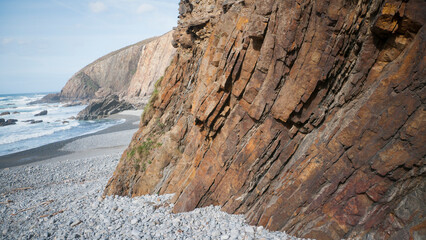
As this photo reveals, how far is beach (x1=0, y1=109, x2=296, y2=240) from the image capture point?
777 centimetres

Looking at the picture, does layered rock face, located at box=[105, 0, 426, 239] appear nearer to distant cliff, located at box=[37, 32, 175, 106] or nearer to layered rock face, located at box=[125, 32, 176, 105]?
layered rock face, located at box=[125, 32, 176, 105]

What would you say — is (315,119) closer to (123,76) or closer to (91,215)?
(91,215)

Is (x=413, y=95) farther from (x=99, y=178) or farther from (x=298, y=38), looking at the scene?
(x=99, y=178)

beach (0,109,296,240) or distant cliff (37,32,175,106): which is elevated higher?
distant cliff (37,32,175,106)

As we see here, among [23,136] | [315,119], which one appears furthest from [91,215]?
[23,136]

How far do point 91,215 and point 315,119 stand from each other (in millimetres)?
9813

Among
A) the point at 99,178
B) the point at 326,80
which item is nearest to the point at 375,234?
the point at 326,80

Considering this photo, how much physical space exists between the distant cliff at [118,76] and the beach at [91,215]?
2344 inches

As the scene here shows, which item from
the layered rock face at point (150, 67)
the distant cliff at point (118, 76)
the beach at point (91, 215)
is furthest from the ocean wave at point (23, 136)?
the distant cliff at point (118, 76)

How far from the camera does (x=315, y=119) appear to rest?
6.86m

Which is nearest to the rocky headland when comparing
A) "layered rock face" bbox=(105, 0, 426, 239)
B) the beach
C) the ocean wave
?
the ocean wave

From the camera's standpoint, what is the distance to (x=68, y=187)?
53.0ft

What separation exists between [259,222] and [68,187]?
48.0ft

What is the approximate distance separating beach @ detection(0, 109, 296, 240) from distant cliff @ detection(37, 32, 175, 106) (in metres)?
59.5
